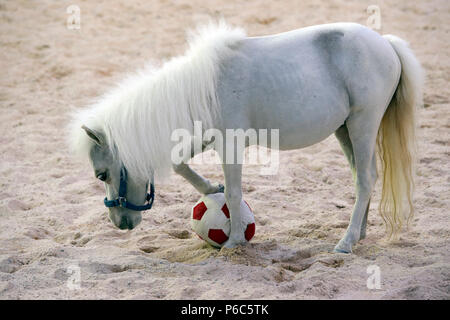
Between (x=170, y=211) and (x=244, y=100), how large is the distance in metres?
1.36

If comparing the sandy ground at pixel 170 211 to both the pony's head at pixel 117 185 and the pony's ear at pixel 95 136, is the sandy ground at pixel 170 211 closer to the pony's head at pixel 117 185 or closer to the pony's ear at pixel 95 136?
the pony's head at pixel 117 185

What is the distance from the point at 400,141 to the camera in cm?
353

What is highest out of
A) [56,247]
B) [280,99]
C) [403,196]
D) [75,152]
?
[280,99]

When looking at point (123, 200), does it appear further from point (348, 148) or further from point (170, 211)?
point (348, 148)

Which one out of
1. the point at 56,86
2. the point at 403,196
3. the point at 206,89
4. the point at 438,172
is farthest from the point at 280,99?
the point at 56,86

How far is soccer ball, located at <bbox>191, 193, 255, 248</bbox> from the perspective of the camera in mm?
3346

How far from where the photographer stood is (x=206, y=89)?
3.12 meters

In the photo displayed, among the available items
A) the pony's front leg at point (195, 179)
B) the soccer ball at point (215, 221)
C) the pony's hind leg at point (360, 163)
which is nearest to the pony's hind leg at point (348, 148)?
the pony's hind leg at point (360, 163)

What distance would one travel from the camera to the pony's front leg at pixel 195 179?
3.40 m

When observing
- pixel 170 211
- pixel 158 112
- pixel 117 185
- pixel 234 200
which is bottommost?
pixel 170 211

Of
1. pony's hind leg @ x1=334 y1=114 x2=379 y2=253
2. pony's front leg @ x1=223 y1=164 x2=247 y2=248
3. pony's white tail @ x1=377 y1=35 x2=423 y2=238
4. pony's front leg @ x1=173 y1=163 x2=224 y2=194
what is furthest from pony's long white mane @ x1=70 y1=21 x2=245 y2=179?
pony's white tail @ x1=377 y1=35 x2=423 y2=238

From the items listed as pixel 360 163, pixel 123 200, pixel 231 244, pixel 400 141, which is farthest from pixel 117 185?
pixel 400 141
